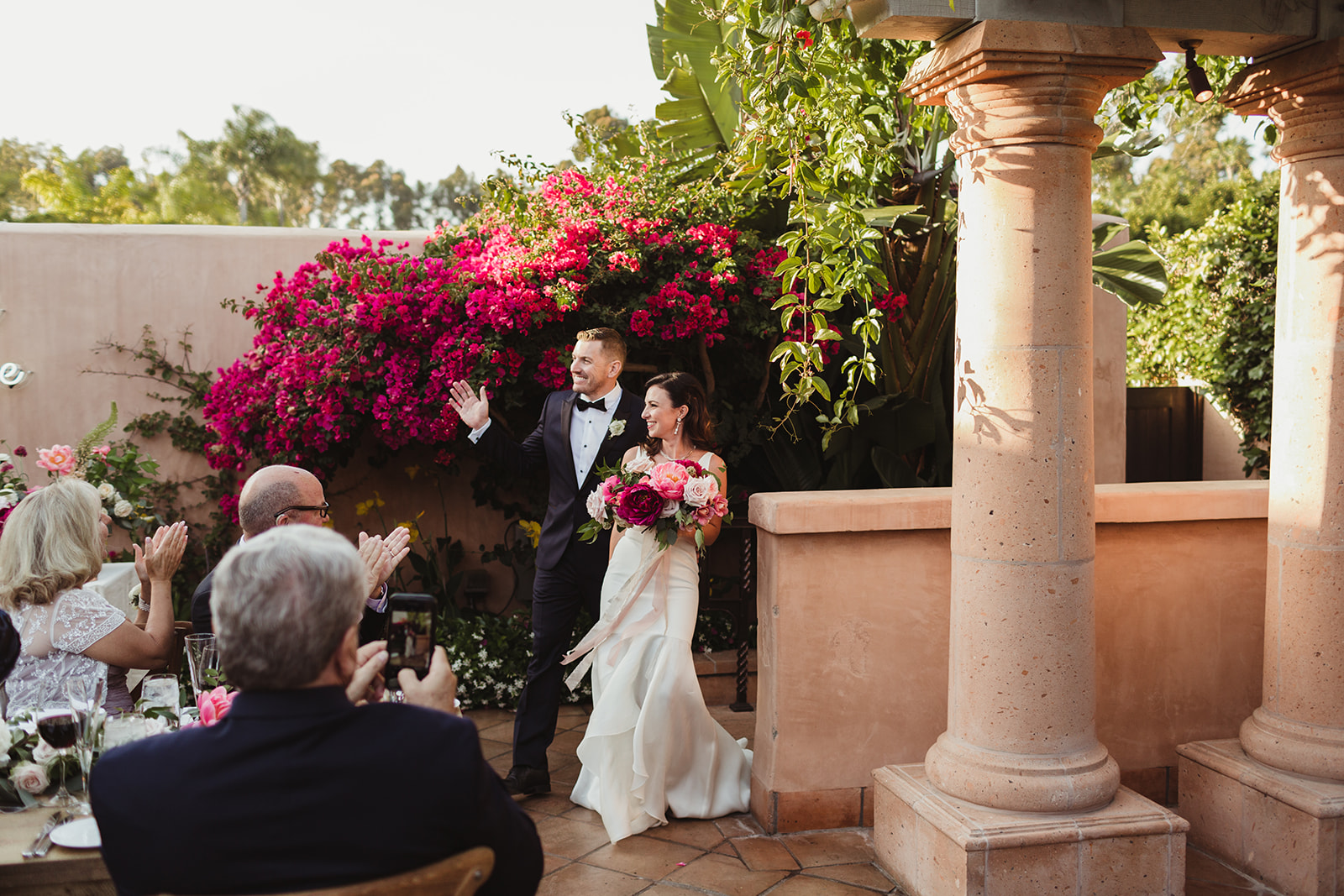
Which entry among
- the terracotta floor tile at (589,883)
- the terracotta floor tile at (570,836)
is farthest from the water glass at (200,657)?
the terracotta floor tile at (570,836)

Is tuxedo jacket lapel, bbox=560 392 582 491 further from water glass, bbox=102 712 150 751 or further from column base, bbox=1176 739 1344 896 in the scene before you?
column base, bbox=1176 739 1344 896

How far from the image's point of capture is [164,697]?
106 inches

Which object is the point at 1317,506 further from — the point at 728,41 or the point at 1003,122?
the point at 728,41

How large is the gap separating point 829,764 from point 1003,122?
100 inches

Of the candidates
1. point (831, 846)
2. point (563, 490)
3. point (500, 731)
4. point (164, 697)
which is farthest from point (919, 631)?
point (164, 697)

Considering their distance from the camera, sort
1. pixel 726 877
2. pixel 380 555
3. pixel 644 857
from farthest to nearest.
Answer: pixel 644 857, pixel 726 877, pixel 380 555

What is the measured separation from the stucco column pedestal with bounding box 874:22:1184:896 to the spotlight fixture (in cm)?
36

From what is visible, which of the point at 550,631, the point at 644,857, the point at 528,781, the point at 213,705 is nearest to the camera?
the point at 213,705

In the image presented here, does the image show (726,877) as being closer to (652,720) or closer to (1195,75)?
(652,720)

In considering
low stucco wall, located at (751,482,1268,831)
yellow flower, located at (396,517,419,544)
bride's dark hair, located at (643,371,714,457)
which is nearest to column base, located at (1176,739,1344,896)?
low stucco wall, located at (751,482,1268,831)

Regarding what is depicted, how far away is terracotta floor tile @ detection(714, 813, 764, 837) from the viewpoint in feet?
13.8

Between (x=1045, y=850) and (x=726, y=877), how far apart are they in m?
1.15

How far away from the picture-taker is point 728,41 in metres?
3.79

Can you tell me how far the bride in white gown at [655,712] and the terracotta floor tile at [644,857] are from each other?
0.20ft
